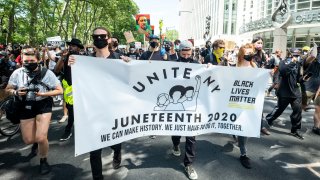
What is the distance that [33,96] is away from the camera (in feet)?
13.4

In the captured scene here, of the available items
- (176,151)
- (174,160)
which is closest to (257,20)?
(176,151)

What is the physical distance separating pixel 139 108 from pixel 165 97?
42 centimetres

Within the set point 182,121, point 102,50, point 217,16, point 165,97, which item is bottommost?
point 182,121

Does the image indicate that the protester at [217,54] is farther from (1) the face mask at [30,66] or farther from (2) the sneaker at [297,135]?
(1) the face mask at [30,66]

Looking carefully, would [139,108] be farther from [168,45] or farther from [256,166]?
[168,45]

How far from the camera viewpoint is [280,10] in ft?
63.1

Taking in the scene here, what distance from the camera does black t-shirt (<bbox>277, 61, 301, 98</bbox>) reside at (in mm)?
6285

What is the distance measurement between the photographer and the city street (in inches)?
21.3

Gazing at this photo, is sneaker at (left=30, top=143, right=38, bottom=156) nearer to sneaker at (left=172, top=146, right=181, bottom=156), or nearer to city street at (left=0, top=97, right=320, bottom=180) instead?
city street at (left=0, top=97, right=320, bottom=180)

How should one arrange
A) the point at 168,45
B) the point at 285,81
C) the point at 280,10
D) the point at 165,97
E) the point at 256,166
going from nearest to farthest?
the point at 165,97, the point at 256,166, the point at 285,81, the point at 168,45, the point at 280,10

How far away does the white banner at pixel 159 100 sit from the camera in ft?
11.7

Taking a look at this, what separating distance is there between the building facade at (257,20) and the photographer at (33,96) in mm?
7548

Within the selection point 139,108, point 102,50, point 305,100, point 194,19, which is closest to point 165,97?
point 139,108

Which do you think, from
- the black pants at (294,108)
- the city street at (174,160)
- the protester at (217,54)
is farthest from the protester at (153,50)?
the black pants at (294,108)
